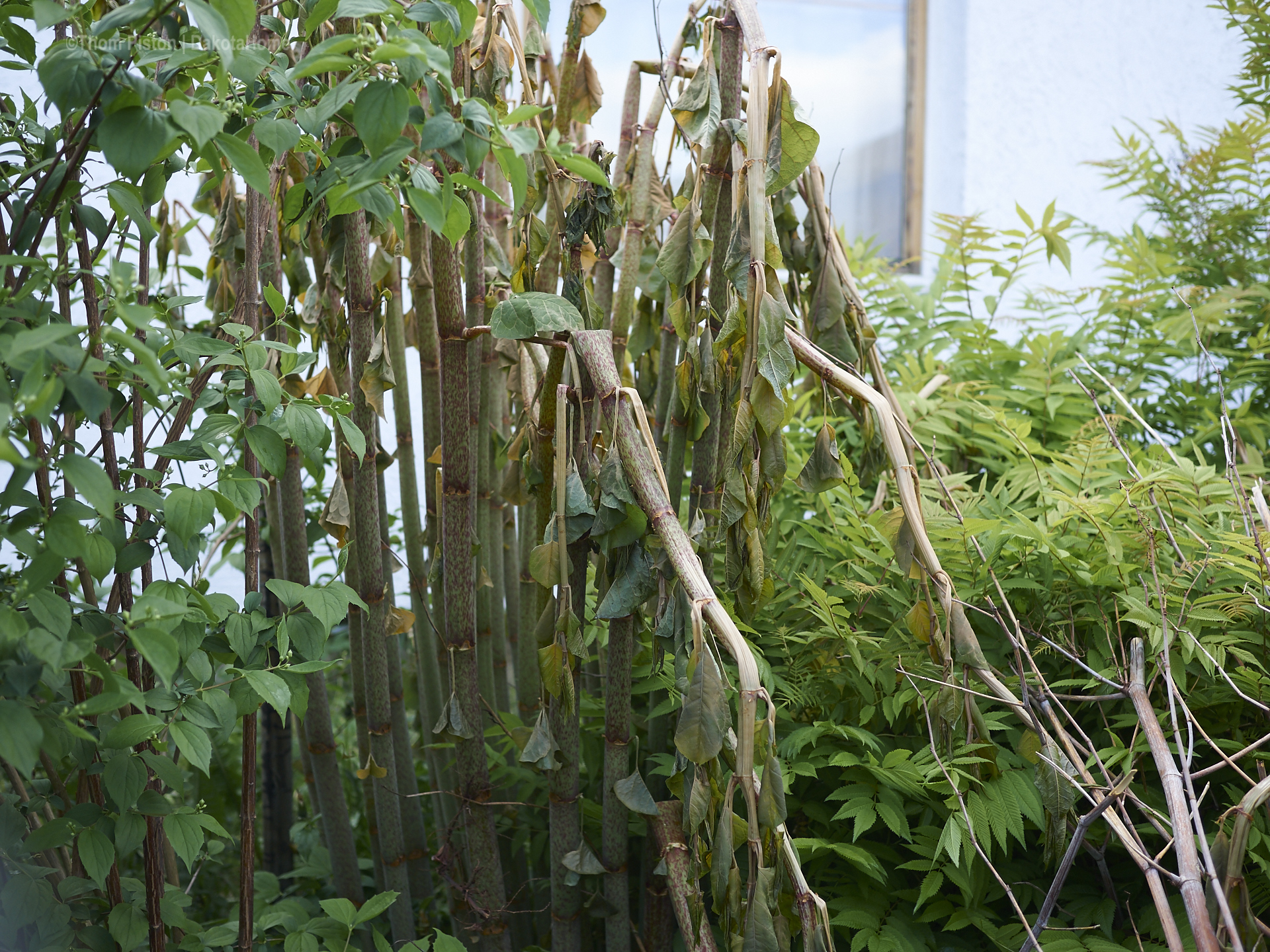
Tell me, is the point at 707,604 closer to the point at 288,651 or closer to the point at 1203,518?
the point at 288,651

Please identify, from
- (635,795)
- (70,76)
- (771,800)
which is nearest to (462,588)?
(635,795)

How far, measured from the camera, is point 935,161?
85.0 inches

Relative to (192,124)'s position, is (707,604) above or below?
below

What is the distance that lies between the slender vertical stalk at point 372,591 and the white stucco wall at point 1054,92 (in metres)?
1.78

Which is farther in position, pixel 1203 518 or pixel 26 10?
pixel 1203 518

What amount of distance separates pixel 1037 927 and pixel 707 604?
0.85 feet

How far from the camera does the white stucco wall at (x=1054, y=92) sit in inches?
83.4

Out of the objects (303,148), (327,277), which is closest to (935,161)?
(327,277)

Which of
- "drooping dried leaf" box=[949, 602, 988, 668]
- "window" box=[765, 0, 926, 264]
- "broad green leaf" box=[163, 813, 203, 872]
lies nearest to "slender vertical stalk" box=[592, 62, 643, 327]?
"drooping dried leaf" box=[949, 602, 988, 668]

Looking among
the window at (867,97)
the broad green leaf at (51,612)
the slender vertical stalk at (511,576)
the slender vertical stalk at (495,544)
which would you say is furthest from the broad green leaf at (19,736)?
the window at (867,97)

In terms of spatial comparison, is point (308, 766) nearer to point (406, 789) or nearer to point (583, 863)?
point (406, 789)

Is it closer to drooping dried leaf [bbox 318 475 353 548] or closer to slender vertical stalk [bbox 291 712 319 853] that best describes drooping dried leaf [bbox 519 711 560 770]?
drooping dried leaf [bbox 318 475 353 548]

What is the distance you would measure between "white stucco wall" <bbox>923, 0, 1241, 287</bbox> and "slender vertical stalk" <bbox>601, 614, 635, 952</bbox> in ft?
5.90

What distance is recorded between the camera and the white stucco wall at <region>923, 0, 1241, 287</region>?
2119mm
